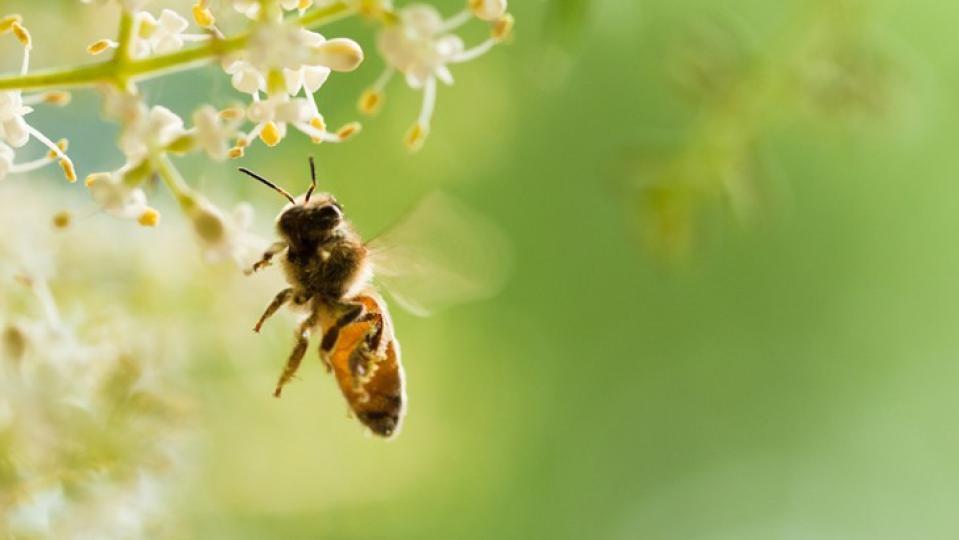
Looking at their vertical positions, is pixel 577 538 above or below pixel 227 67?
above

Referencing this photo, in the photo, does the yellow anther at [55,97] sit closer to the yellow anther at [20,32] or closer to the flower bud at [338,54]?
the yellow anther at [20,32]

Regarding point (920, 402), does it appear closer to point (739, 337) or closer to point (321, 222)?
point (739, 337)

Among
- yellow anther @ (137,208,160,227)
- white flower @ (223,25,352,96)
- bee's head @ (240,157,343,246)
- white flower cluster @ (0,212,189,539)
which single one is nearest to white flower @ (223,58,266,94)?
white flower @ (223,25,352,96)

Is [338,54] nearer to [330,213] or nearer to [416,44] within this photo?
[416,44]

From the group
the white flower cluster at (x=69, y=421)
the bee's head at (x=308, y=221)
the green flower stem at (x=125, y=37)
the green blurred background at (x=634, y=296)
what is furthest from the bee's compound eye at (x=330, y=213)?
the green flower stem at (x=125, y=37)

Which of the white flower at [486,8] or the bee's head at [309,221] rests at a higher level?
the bee's head at [309,221]

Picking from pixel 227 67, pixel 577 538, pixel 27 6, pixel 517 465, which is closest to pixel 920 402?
pixel 577 538
